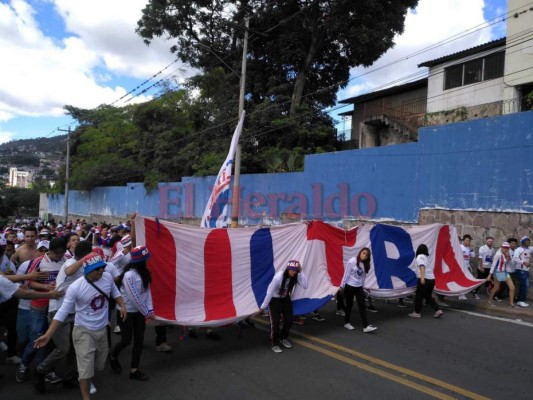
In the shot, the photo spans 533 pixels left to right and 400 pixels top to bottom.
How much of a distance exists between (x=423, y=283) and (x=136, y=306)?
5652 mm

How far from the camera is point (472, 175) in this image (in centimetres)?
1282

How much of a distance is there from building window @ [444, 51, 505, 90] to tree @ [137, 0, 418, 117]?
192 inches

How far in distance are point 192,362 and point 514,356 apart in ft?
14.6

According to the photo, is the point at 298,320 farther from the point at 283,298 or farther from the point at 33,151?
the point at 33,151

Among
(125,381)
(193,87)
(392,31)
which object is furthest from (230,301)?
(193,87)

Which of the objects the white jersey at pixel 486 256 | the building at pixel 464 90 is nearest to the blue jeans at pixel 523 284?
the white jersey at pixel 486 256

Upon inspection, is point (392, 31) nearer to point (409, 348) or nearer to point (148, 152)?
Result: point (148, 152)

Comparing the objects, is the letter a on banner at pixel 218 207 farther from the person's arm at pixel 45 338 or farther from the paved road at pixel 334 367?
the person's arm at pixel 45 338

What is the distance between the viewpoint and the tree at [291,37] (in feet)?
81.5

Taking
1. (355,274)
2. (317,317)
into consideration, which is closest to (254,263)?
(355,274)

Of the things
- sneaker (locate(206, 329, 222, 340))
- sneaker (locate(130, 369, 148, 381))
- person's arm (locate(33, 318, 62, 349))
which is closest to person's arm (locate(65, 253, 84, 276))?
person's arm (locate(33, 318, 62, 349))

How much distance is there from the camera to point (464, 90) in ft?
70.2

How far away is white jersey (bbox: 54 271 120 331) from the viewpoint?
4444mm

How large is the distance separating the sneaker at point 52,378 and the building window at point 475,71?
2098cm
